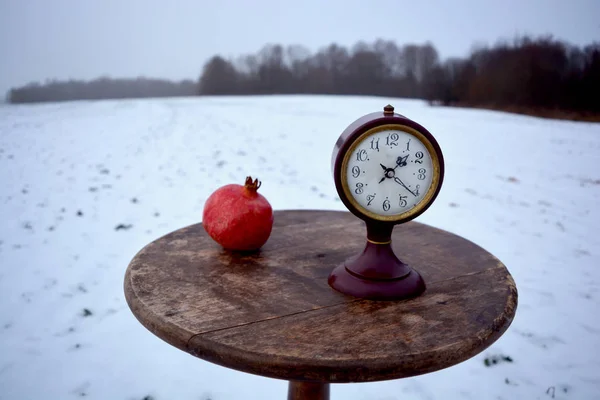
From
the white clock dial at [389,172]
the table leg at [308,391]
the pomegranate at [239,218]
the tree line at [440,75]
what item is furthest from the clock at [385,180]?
the tree line at [440,75]

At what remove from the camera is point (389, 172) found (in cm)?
101

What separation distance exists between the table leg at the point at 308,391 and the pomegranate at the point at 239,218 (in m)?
0.44

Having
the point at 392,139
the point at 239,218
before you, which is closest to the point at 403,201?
the point at 392,139

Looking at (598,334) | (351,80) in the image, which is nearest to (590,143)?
(598,334)

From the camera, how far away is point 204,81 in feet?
118

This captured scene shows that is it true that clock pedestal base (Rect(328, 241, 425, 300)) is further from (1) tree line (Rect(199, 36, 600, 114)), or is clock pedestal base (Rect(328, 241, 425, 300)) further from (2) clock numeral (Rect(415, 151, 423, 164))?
(1) tree line (Rect(199, 36, 600, 114))

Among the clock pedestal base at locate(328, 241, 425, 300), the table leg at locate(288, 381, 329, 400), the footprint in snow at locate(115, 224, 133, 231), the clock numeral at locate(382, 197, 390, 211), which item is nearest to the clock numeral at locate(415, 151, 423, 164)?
the clock numeral at locate(382, 197, 390, 211)

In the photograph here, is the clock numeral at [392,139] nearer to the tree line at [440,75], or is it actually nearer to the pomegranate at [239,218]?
the pomegranate at [239,218]

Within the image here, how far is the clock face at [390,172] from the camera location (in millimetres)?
996

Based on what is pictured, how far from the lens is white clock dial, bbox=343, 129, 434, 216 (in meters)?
1.00

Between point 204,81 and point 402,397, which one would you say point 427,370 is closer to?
point 402,397

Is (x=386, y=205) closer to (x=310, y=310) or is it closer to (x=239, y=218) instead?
(x=310, y=310)

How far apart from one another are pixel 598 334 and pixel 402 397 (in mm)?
Result: 1292

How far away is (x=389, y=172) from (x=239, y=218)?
0.46 m
